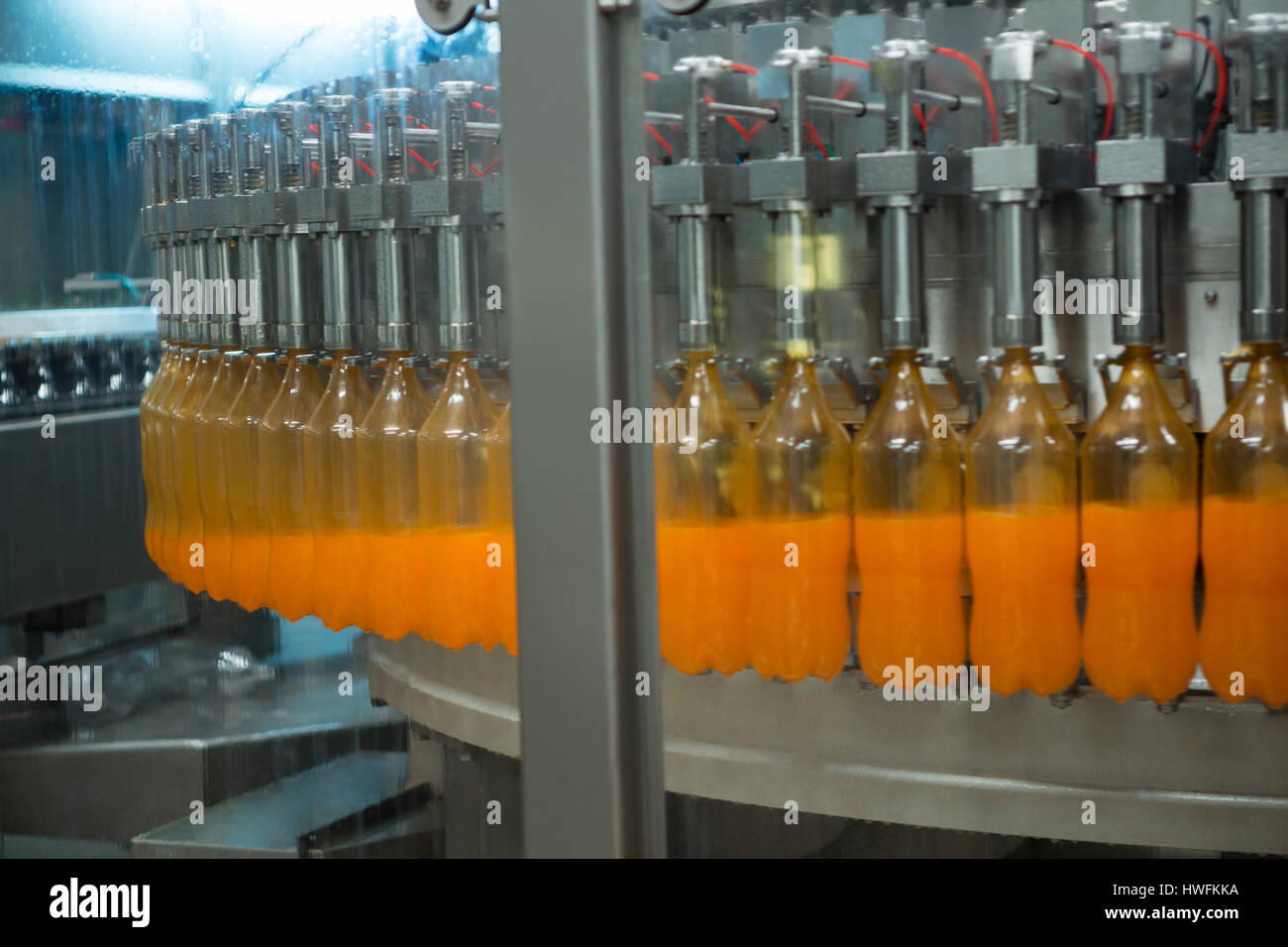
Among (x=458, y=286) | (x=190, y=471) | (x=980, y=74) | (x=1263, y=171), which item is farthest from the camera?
(x=190, y=471)

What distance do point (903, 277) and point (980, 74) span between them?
6.3 inches

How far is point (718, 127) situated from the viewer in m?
0.93

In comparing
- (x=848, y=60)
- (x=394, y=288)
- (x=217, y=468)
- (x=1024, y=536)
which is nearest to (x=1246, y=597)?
(x=1024, y=536)

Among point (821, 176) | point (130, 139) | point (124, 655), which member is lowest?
point (124, 655)

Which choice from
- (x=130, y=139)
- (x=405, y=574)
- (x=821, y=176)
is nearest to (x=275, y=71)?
(x=130, y=139)

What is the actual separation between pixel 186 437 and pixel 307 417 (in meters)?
0.18

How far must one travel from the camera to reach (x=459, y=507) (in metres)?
1.06

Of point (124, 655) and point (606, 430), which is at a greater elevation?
point (606, 430)

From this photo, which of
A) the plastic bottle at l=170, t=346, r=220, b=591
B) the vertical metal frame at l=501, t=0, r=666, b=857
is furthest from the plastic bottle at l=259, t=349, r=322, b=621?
the vertical metal frame at l=501, t=0, r=666, b=857

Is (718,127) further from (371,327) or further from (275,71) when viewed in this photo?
(275,71)

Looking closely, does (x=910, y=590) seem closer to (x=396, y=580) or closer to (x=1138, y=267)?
(x=1138, y=267)

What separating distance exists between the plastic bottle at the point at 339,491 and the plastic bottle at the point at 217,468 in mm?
129

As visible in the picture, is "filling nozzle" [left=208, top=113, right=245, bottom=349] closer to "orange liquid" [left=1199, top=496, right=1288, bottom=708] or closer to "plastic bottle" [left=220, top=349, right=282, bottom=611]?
"plastic bottle" [left=220, top=349, right=282, bottom=611]

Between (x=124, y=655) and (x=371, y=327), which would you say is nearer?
(x=371, y=327)
